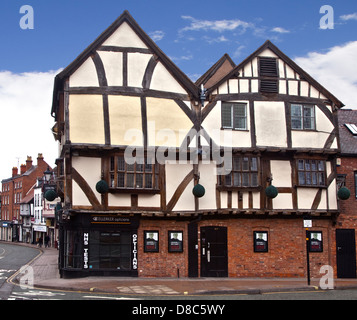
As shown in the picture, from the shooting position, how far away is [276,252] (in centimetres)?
2316

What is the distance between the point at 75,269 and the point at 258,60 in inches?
502

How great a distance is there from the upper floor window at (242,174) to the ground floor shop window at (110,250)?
5063 mm

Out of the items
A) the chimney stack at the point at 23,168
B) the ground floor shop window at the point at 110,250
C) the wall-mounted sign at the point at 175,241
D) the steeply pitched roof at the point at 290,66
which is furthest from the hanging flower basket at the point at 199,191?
the chimney stack at the point at 23,168

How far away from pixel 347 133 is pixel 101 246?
1379 cm

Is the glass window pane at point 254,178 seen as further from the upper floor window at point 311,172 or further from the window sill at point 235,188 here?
the upper floor window at point 311,172

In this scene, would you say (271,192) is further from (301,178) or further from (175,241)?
(175,241)

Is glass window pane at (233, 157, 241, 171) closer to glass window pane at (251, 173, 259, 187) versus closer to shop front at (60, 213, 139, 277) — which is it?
glass window pane at (251, 173, 259, 187)

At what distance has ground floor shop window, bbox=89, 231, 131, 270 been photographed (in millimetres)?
21859

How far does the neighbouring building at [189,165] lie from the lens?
21859mm

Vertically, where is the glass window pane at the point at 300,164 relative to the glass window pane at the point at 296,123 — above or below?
below

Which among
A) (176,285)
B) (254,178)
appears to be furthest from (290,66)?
(176,285)

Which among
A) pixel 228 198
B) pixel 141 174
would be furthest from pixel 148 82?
pixel 228 198

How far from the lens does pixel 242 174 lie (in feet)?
75.4

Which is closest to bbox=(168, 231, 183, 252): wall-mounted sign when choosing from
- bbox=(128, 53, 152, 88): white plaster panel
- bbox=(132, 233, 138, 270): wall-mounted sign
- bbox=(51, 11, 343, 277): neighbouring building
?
bbox=(51, 11, 343, 277): neighbouring building
